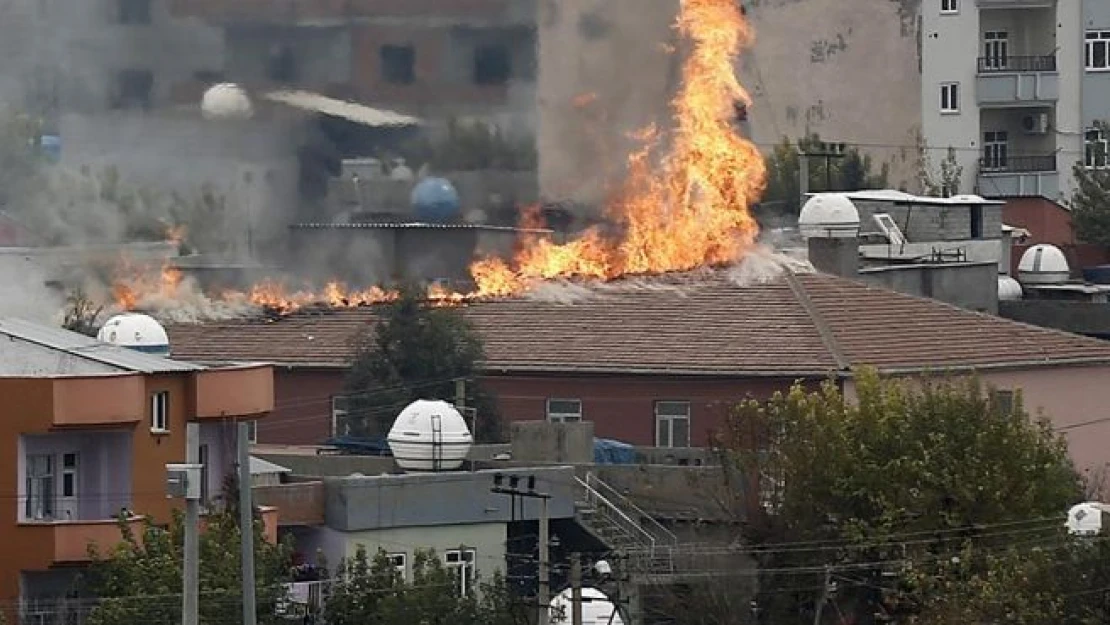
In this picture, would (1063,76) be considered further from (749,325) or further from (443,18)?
(443,18)

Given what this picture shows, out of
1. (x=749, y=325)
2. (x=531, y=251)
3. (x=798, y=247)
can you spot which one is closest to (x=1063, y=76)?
(x=798, y=247)

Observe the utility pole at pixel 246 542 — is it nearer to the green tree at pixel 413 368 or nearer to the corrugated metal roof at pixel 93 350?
the corrugated metal roof at pixel 93 350

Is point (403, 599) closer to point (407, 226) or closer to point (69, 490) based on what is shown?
point (69, 490)

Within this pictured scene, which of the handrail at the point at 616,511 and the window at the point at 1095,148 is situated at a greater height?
the window at the point at 1095,148

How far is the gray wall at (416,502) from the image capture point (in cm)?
5988

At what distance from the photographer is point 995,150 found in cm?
10906

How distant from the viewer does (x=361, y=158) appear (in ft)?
198

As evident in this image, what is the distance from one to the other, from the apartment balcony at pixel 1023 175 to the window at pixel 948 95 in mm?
1994

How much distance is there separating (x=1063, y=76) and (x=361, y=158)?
50.0 meters

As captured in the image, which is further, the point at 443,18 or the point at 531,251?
the point at 531,251

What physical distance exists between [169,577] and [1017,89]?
57.2 m

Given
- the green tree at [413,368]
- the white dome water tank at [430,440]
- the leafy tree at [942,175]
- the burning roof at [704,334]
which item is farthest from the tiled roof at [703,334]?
the leafy tree at [942,175]

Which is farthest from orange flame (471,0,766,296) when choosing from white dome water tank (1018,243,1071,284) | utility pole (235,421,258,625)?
white dome water tank (1018,243,1071,284)

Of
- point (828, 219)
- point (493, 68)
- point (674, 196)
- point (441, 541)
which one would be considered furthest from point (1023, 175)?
point (441, 541)
